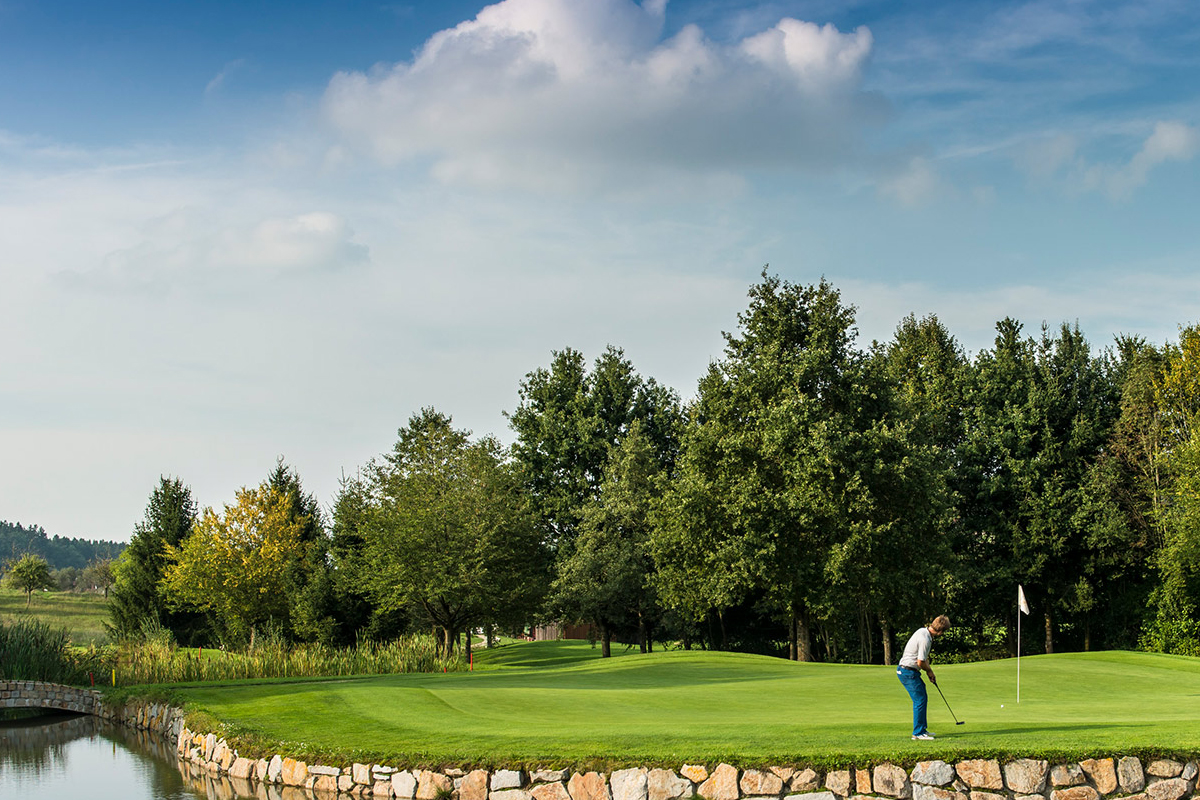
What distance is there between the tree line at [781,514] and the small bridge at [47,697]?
41.6 feet

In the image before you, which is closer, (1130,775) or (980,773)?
(1130,775)

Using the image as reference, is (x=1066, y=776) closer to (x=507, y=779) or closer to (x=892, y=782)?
(x=892, y=782)

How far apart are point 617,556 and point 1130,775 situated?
104 ft

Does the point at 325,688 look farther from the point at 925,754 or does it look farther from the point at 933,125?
the point at 933,125

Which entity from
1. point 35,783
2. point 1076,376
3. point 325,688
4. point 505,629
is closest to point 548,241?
point 325,688

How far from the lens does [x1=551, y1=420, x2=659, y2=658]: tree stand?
1689 inches

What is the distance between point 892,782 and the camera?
12.5 metres

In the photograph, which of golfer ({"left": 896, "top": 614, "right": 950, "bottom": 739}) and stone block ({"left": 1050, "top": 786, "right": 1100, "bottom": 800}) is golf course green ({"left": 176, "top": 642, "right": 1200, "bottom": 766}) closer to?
golfer ({"left": 896, "top": 614, "right": 950, "bottom": 739})

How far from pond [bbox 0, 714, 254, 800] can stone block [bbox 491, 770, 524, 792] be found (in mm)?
4781

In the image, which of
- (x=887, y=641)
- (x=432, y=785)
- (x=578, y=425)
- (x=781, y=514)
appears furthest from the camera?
(x=578, y=425)

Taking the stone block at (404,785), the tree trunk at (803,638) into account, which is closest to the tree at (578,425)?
the tree trunk at (803,638)

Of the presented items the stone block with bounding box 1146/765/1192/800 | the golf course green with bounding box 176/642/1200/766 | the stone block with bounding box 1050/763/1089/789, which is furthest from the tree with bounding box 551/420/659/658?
the stone block with bounding box 1146/765/1192/800

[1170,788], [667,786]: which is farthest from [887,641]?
[667,786]

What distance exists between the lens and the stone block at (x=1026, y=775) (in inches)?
486
